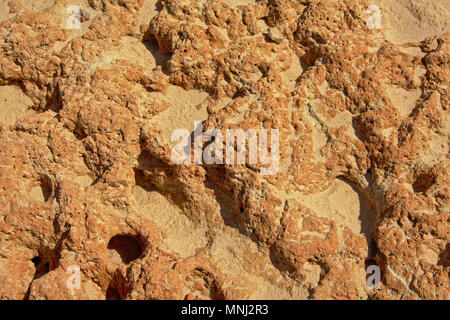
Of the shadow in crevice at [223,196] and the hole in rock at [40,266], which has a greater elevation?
the shadow in crevice at [223,196]

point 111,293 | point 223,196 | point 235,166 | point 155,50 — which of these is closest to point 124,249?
point 111,293

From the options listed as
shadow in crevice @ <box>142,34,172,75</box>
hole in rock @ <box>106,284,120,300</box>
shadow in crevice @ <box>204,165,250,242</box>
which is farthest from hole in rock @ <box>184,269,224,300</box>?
shadow in crevice @ <box>142,34,172,75</box>

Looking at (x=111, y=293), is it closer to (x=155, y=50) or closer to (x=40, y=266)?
(x=40, y=266)

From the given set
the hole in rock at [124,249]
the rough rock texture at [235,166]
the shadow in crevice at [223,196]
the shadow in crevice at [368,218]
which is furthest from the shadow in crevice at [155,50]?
the shadow in crevice at [368,218]

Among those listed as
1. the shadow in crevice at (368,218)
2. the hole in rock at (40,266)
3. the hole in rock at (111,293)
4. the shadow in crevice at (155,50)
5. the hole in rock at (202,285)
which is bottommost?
the hole in rock at (111,293)

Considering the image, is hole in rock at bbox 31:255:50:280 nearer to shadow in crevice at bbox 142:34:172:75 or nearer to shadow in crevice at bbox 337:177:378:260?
shadow in crevice at bbox 142:34:172:75

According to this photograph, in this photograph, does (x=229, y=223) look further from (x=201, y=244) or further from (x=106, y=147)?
(x=106, y=147)

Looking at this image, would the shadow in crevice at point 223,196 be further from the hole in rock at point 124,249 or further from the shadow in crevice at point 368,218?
the shadow in crevice at point 368,218
